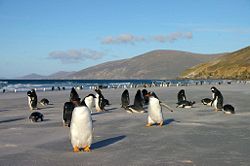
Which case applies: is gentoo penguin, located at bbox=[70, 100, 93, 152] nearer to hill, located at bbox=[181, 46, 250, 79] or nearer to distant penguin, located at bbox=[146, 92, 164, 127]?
distant penguin, located at bbox=[146, 92, 164, 127]

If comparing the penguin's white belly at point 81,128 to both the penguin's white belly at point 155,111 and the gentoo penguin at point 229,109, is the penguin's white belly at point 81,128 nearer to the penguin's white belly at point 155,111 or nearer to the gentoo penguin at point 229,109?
the penguin's white belly at point 155,111

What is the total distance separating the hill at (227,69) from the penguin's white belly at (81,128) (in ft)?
338

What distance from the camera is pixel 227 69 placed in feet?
404

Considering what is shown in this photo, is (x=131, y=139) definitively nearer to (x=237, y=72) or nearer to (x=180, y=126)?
(x=180, y=126)

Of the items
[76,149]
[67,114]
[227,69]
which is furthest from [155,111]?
[227,69]

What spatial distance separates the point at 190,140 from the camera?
7707mm

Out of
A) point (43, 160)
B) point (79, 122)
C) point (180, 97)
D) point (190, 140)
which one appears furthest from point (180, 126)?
point (180, 97)

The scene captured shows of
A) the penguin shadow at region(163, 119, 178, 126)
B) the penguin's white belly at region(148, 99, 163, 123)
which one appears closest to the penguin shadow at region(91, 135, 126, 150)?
the penguin's white belly at region(148, 99, 163, 123)

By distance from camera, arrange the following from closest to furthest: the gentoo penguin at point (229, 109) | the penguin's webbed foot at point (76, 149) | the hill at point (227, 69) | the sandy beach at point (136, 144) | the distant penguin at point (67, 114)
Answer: the sandy beach at point (136, 144) → the penguin's webbed foot at point (76, 149) → the distant penguin at point (67, 114) → the gentoo penguin at point (229, 109) → the hill at point (227, 69)

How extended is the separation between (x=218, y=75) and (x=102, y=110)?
111492 millimetres

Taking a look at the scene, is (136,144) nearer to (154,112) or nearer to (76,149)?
(76,149)

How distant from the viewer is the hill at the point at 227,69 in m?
114

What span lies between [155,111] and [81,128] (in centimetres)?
376

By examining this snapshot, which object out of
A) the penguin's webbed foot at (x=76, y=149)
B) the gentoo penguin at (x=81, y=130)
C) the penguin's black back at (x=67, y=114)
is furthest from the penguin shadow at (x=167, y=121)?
the penguin's webbed foot at (x=76, y=149)
